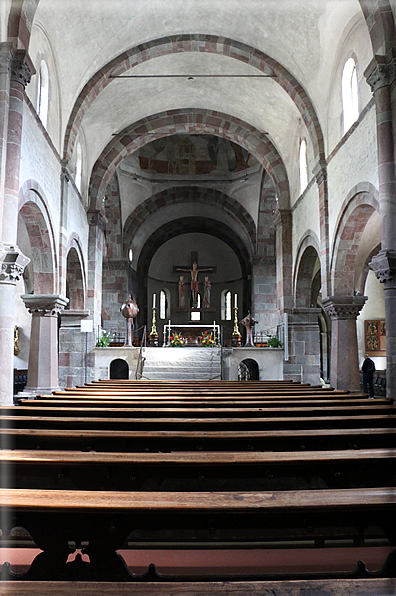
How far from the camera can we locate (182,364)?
16891 mm

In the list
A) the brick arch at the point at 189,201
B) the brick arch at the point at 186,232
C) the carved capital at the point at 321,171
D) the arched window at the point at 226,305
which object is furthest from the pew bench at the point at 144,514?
the arched window at the point at 226,305

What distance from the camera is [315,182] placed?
14961 millimetres

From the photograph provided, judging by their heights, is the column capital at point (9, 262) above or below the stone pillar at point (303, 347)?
above

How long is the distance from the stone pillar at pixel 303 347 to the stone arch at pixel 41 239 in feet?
28.4

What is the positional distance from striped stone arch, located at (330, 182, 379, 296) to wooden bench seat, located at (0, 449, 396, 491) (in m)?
8.78

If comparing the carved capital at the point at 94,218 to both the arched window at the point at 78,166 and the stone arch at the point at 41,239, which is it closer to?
the arched window at the point at 78,166

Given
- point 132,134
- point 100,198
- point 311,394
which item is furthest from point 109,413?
point 132,134

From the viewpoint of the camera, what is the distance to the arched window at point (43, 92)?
11.9 metres

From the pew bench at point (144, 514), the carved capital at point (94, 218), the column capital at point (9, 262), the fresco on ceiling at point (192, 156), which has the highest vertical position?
the fresco on ceiling at point (192, 156)

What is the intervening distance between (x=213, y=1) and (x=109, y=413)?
446 inches

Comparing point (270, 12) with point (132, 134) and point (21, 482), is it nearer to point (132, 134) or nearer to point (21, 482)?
point (132, 134)

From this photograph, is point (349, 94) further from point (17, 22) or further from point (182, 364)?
point (182, 364)

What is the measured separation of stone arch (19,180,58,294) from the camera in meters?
11.7

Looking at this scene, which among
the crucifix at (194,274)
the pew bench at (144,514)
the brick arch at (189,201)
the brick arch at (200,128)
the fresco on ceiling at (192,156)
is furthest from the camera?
the crucifix at (194,274)
